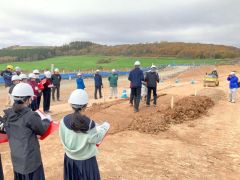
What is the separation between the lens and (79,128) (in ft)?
15.0

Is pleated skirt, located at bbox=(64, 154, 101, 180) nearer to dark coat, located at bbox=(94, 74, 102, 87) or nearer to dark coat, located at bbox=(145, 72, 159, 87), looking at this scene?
dark coat, located at bbox=(145, 72, 159, 87)

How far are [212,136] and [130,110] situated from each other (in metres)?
4.31

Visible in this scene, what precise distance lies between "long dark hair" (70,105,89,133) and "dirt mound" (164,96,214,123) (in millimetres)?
8568

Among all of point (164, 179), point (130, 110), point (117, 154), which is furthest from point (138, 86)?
point (164, 179)

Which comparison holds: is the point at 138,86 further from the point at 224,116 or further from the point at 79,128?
the point at 79,128

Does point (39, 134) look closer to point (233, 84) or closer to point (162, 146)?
point (162, 146)

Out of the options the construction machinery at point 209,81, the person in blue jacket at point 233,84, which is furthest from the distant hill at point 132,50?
the person in blue jacket at point 233,84

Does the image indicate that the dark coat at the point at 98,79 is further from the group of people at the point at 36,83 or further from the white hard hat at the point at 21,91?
the white hard hat at the point at 21,91

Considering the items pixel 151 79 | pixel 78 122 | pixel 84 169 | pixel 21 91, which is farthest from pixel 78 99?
pixel 151 79

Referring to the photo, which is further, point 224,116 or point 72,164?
point 224,116

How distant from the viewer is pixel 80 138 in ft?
15.5

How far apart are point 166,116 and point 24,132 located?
Answer: 9135mm

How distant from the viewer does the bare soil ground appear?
7680 mm

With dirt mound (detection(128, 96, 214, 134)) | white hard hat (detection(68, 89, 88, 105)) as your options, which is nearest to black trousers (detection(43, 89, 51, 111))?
dirt mound (detection(128, 96, 214, 134))
